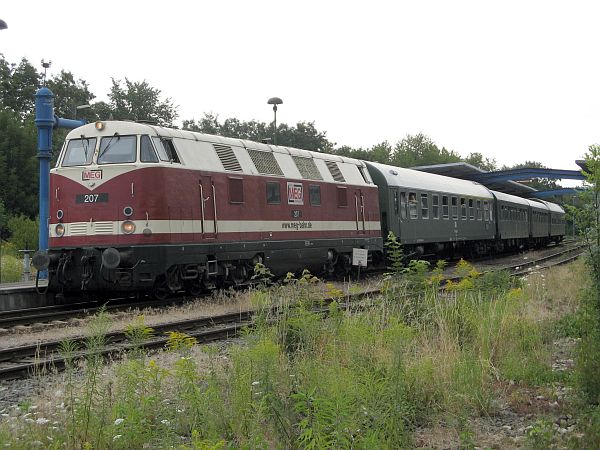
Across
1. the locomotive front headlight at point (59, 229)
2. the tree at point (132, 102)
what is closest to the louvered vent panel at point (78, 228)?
the locomotive front headlight at point (59, 229)

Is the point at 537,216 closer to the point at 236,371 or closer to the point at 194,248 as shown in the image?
the point at 194,248

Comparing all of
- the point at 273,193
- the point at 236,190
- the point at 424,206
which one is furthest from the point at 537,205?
the point at 236,190

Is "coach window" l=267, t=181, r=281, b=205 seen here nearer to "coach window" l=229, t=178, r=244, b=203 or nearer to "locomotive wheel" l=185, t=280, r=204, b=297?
"coach window" l=229, t=178, r=244, b=203

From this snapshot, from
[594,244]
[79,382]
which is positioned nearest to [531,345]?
[594,244]

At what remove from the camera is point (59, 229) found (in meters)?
13.3

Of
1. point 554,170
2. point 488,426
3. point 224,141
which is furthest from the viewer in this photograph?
point 554,170

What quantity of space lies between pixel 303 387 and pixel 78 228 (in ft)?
28.8

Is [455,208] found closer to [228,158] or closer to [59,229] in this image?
[228,158]

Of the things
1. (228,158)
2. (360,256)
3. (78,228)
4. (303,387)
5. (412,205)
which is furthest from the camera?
(412,205)

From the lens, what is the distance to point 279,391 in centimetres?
588

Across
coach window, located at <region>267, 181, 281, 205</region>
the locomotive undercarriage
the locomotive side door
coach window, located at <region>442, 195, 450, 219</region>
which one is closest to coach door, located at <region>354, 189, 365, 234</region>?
the locomotive side door

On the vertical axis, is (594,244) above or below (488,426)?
above

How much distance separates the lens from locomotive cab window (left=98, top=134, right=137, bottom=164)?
1298cm

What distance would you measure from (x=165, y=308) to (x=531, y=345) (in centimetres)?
735
